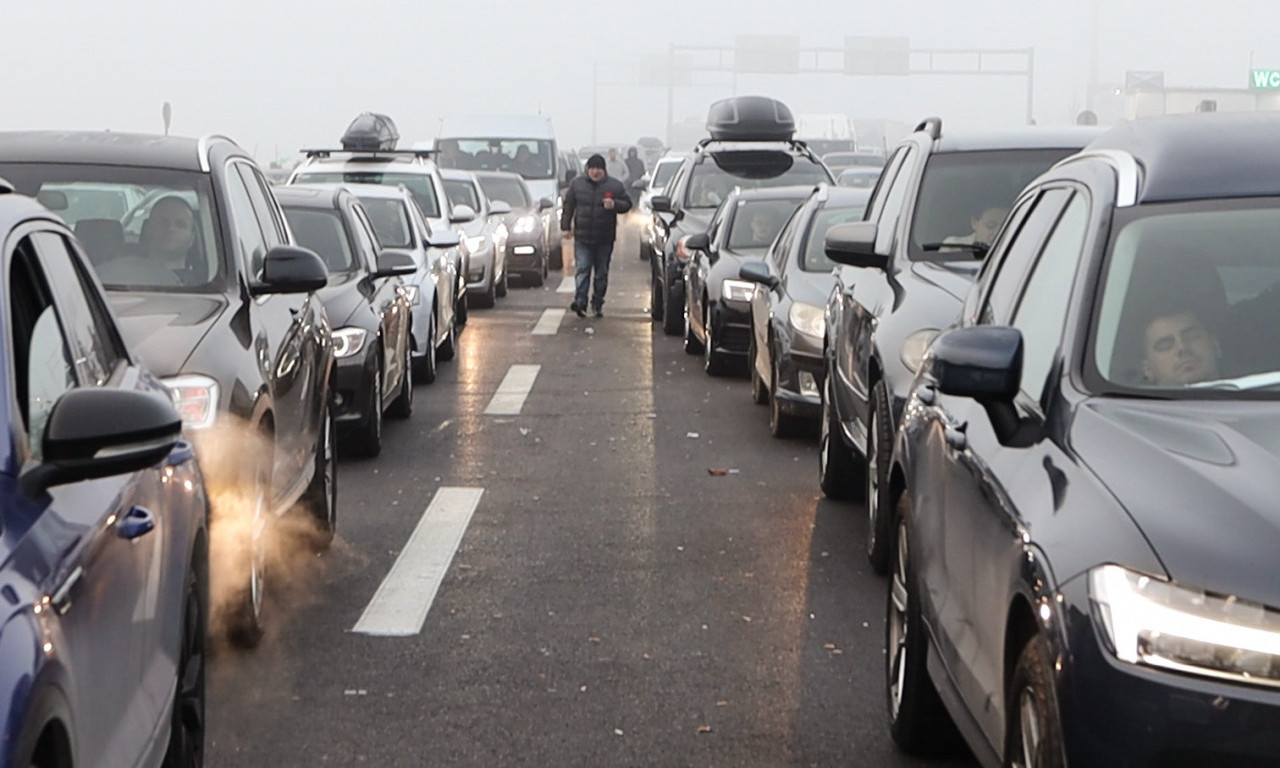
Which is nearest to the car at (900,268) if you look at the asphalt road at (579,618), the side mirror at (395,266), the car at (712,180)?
the asphalt road at (579,618)

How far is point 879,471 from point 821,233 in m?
5.35

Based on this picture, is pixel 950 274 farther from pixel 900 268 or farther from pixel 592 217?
pixel 592 217

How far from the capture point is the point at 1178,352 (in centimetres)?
474

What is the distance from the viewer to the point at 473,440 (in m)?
13.3

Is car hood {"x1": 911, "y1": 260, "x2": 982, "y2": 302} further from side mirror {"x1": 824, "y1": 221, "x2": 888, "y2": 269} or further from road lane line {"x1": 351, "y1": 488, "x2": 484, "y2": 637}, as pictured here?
road lane line {"x1": 351, "y1": 488, "x2": 484, "y2": 637}

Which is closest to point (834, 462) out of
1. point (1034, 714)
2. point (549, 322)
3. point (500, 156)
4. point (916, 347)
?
point (916, 347)

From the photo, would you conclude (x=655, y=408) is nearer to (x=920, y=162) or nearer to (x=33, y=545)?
(x=920, y=162)

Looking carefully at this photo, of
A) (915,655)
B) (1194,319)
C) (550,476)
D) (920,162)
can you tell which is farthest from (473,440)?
(1194,319)

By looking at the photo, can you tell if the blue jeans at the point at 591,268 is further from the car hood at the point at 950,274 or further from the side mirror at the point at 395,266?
the car hood at the point at 950,274

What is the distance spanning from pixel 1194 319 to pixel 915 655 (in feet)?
4.39

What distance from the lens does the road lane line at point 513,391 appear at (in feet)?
49.1

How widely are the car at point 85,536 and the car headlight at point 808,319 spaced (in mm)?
7459

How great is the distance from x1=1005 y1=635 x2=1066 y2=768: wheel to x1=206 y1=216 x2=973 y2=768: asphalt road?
5.69 feet

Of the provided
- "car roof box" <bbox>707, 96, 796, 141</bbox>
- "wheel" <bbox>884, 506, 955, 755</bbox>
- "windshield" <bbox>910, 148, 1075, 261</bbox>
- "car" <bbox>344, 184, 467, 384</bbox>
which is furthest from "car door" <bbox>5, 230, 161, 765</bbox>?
"car roof box" <bbox>707, 96, 796, 141</bbox>
